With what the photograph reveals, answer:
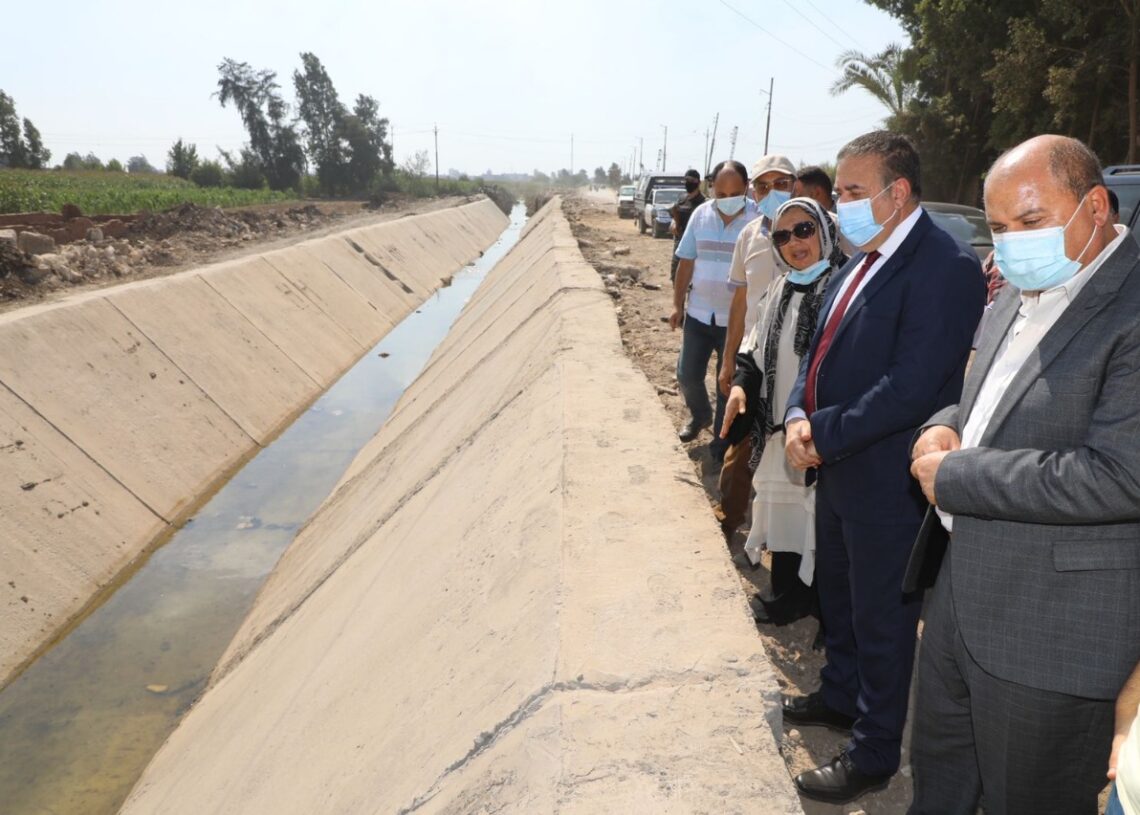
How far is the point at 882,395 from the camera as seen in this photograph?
2080 mm

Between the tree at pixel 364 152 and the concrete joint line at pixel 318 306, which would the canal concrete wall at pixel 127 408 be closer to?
the concrete joint line at pixel 318 306

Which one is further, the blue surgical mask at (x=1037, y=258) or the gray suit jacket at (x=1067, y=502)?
the blue surgical mask at (x=1037, y=258)

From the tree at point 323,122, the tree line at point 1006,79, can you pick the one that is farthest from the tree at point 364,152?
the tree line at point 1006,79

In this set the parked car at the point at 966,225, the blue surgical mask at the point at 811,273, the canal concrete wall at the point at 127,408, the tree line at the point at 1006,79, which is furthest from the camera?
the tree line at the point at 1006,79

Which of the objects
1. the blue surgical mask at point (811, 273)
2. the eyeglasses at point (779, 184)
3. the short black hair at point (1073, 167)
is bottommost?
the blue surgical mask at point (811, 273)

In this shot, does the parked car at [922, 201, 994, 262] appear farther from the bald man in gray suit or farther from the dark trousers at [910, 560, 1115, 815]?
the dark trousers at [910, 560, 1115, 815]

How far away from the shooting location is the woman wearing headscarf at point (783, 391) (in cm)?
276

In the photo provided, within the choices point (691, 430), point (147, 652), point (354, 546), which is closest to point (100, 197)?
point (147, 652)

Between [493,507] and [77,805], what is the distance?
2.72 metres

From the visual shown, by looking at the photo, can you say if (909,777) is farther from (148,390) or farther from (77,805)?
(148,390)

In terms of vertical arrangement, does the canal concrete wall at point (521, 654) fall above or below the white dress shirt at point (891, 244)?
below

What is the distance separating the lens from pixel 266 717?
3.01m

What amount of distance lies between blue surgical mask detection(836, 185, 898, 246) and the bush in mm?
57509

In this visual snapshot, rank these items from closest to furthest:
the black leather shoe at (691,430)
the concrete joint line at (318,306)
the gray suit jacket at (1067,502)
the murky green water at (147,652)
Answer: the gray suit jacket at (1067,502) → the murky green water at (147,652) → the black leather shoe at (691,430) → the concrete joint line at (318,306)
